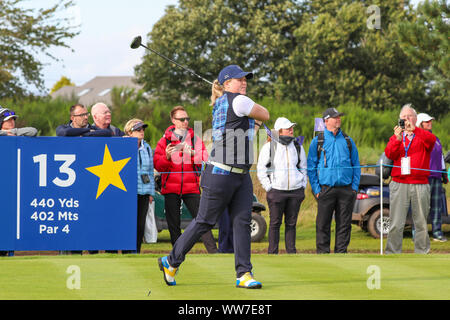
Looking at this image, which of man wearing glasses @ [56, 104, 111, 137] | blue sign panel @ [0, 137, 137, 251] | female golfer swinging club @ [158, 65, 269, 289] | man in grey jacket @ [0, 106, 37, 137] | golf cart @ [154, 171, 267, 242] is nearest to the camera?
female golfer swinging club @ [158, 65, 269, 289]

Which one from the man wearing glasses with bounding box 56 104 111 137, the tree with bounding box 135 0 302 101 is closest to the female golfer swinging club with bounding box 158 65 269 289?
the man wearing glasses with bounding box 56 104 111 137

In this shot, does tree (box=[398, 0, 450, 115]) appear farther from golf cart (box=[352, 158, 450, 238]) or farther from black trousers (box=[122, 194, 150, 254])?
black trousers (box=[122, 194, 150, 254])

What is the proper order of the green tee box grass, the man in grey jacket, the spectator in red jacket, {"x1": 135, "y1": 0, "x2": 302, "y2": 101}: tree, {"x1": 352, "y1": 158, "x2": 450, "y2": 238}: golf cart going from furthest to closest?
{"x1": 135, "y1": 0, "x2": 302, "y2": 101}: tree
{"x1": 352, "y1": 158, "x2": 450, "y2": 238}: golf cart
the spectator in red jacket
the man in grey jacket
the green tee box grass

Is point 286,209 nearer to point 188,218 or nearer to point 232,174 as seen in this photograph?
point 188,218

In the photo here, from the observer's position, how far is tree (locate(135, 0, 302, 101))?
5003cm

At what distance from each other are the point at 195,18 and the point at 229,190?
44.8 m

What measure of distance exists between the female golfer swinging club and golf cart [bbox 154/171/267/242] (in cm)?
728

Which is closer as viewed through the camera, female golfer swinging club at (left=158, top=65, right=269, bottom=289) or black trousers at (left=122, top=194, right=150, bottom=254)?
female golfer swinging club at (left=158, top=65, right=269, bottom=289)

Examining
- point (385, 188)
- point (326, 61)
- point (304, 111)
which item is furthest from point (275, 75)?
point (385, 188)

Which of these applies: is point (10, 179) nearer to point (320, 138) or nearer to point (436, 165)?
point (320, 138)

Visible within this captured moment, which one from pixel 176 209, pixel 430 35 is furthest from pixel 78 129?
pixel 430 35

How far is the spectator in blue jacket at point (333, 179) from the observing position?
36.7 feet

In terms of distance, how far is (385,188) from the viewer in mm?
15773

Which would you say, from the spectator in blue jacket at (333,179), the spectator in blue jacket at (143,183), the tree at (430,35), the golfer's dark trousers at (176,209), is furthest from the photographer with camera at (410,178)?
the tree at (430,35)
